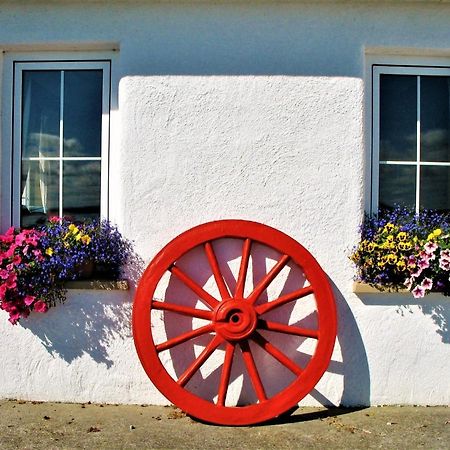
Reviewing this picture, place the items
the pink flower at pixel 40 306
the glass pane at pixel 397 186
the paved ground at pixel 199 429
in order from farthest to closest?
1. the glass pane at pixel 397 186
2. the pink flower at pixel 40 306
3. the paved ground at pixel 199 429

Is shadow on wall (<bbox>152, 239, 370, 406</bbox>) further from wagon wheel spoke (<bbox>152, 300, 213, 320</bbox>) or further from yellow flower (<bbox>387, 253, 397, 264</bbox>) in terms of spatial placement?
yellow flower (<bbox>387, 253, 397, 264</bbox>)

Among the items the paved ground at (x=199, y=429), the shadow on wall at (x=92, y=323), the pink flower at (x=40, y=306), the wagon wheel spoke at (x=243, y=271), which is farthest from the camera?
the shadow on wall at (x=92, y=323)

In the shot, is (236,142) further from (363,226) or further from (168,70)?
(363,226)

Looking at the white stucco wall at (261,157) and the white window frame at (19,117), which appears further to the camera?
the white window frame at (19,117)

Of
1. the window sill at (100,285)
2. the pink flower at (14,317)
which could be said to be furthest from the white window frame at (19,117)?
the pink flower at (14,317)

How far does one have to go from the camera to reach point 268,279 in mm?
3998

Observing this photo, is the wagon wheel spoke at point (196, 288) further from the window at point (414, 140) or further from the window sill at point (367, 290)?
the window at point (414, 140)

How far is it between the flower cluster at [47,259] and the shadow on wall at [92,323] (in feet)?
0.34

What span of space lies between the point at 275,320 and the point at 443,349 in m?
1.11

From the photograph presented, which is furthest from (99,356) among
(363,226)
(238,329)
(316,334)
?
(363,226)

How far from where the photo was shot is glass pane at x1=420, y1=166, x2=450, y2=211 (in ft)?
14.3

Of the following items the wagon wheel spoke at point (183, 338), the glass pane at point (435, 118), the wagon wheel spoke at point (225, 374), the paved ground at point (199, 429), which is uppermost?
the glass pane at point (435, 118)

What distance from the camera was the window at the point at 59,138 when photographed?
4.40 meters

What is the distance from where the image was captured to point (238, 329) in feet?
12.8
